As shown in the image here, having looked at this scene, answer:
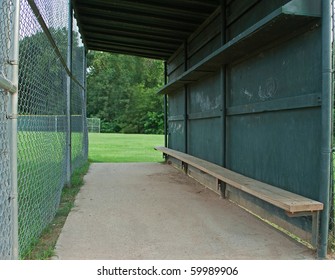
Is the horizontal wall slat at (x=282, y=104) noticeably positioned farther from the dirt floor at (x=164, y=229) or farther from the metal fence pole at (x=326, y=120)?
the dirt floor at (x=164, y=229)

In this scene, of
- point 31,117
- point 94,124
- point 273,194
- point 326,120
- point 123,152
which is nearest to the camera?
point 326,120

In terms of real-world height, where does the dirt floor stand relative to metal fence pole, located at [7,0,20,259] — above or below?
below

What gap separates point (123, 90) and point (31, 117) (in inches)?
1937

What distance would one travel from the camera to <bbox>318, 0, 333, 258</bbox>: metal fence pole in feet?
10.9

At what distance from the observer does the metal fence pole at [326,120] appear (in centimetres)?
332

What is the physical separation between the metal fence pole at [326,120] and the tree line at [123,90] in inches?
1817

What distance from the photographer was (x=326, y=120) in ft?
11.0

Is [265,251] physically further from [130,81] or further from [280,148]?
[130,81]

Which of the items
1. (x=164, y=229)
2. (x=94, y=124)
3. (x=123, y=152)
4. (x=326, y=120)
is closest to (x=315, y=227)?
(x=326, y=120)

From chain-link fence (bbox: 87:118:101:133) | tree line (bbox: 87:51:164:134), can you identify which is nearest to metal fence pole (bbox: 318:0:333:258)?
chain-link fence (bbox: 87:118:101:133)

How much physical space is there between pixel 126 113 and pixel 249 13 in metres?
46.0

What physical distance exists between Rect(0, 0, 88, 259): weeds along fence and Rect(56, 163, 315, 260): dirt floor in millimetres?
444

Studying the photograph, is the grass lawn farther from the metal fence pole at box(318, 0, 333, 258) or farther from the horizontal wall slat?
the metal fence pole at box(318, 0, 333, 258)

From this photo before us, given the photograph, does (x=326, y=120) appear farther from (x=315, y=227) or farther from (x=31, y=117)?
(x=31, y=117)
